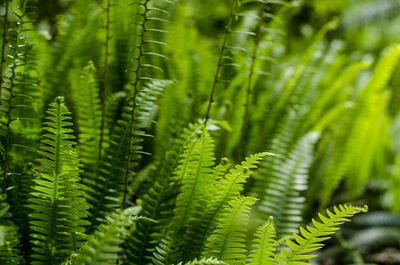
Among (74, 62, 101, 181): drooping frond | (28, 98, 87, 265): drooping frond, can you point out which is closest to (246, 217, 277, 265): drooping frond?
(28, 98, 87, 265): drooping frond

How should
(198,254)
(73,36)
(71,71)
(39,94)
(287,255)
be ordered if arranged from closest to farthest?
(287,255) < (198,254) < (39,94) < (71,71) < (73,36)

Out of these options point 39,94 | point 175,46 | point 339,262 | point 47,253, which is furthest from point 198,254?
point 175,46

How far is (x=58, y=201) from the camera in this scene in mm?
738

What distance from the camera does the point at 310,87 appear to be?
5.32 ft

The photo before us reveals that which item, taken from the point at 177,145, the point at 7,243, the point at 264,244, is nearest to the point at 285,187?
the point at 177,145

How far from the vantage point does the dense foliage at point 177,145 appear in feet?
2.46

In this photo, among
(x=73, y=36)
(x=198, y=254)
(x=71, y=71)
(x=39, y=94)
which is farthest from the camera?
(x=73, y=36)

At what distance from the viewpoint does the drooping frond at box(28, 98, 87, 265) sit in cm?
72

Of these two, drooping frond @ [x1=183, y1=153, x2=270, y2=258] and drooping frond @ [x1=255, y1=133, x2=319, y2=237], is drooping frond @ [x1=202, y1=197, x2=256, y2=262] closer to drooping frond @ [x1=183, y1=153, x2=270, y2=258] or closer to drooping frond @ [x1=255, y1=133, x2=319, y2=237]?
drooping frond @ [x1=183, y1=153, x2=270, y2=258]

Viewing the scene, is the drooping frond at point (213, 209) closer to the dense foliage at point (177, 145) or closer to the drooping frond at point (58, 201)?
the dense foliage at point (177, 145)

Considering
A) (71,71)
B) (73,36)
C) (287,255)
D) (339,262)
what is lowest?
(339,262)

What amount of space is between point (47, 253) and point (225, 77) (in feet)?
3.32

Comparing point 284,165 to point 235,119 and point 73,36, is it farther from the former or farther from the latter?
point 73,36

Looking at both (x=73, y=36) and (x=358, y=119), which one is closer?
(x=73, y=36)
